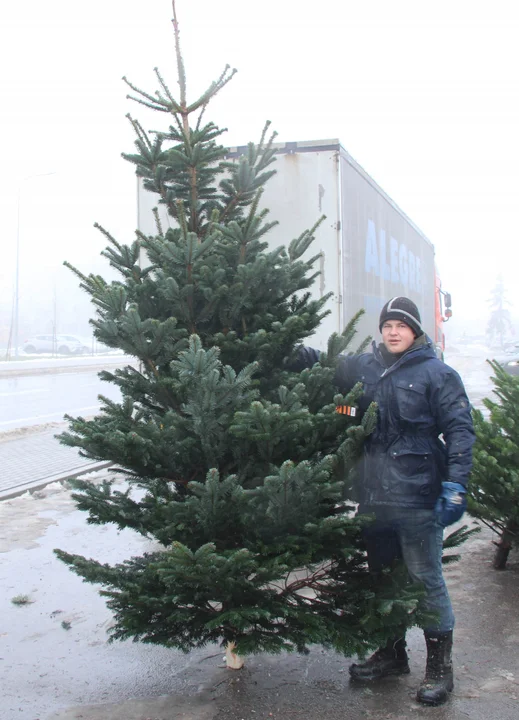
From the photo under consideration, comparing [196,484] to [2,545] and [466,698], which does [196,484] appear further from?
[2,545]

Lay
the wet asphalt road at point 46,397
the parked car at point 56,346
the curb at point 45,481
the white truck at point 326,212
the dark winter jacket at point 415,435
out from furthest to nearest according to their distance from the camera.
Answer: the parked car at point 56,346 → the wet asphalt road at point 46,397 → the curb at point 45,481 → the white truck at point 326,212 → the dark winter jacket at point 415,435

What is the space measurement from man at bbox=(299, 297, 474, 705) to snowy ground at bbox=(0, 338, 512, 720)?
911 millimetres

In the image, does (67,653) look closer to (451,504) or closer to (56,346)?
(451,504)

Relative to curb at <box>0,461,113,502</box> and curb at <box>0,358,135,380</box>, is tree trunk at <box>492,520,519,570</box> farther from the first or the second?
curb at <box>0,358,135,380</box>

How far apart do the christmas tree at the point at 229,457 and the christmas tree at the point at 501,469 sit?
162 centimetres

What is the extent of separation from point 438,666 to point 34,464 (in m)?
7.48

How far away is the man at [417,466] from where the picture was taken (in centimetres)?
310

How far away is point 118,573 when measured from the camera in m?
3.03

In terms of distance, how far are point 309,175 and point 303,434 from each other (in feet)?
13.9

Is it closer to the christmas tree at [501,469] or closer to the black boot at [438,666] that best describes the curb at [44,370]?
the christmas tree at [501,469]

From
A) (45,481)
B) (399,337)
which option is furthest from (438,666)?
(45,481)

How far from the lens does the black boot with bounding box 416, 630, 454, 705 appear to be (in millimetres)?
3170

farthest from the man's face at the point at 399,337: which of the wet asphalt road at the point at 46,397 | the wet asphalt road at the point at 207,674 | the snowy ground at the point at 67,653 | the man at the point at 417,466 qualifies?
the wet asphalt road at the point at 46,397

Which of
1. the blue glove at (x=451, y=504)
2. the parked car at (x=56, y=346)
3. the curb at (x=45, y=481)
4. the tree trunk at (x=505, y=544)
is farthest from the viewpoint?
the parked car at (x=56, y=346)
